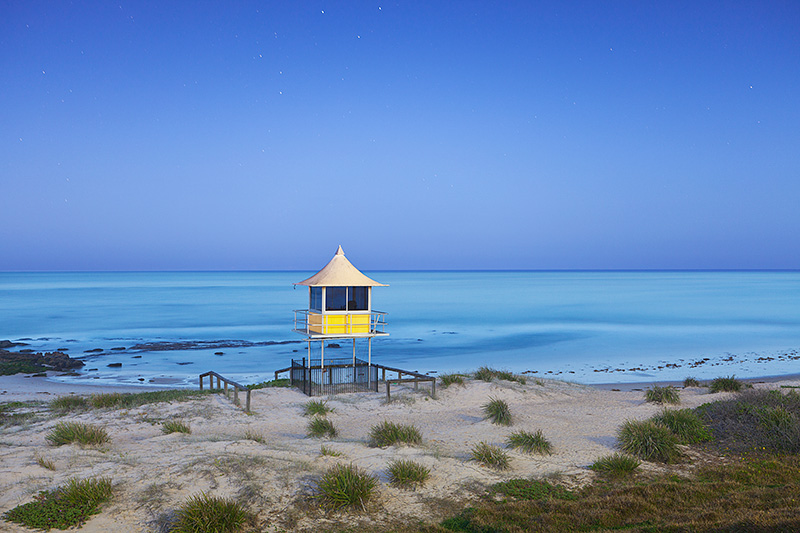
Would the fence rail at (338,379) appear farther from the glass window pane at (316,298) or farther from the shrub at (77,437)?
the shrub at (77,437)

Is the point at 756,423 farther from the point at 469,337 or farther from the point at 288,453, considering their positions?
the point at 469,337

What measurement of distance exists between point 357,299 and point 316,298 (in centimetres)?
152

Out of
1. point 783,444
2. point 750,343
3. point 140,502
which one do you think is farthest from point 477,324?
point 140,502

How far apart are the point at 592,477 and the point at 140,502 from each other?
7.20 metres

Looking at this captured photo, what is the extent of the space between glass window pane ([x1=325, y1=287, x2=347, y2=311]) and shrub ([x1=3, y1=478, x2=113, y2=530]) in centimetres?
1192

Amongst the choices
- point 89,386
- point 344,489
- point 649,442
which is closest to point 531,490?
point 344,489

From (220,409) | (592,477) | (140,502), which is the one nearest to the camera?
(140,502)

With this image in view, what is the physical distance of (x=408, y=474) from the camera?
9.26m

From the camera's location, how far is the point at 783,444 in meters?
10.8

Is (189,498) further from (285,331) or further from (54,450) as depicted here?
(285,331)

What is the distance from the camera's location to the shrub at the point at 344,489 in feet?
27.4

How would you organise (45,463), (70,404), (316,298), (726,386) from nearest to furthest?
(45,463) → (70,404) → (726,386) → (316,298)

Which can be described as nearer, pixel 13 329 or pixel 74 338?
pixel 74 338

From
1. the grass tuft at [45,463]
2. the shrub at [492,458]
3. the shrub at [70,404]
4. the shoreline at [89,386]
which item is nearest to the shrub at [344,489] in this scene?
the shrub at [492,458]
